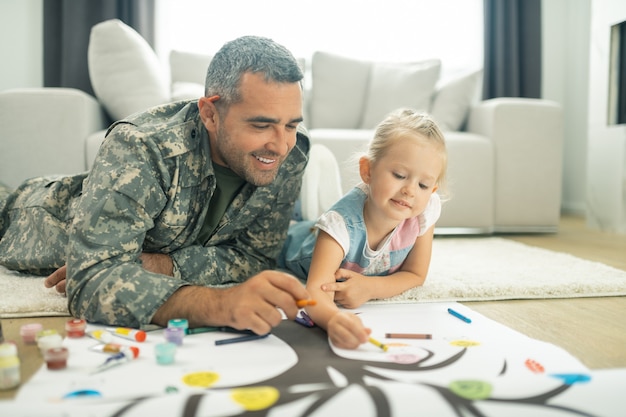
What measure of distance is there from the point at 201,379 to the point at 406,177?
684 mm

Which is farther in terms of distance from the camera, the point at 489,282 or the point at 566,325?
the point at 489,282

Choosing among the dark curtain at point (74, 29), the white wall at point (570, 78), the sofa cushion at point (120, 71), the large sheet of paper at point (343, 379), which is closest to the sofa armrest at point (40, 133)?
the sofa cushion at point (120, 71)

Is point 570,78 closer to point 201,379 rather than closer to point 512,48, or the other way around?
point 512,48

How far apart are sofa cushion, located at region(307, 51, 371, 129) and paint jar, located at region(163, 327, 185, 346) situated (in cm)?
240

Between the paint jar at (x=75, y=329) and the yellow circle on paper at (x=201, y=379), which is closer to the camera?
the yellow circle on paper at (x=201, y=379)

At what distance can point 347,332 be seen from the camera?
1012 mm

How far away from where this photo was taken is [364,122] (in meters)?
3.33

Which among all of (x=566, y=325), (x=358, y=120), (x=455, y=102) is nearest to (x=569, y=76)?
(x=455, y=102)

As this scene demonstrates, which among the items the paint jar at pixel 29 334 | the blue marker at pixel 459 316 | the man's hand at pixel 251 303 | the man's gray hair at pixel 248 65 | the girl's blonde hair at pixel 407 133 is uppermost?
the man's gray hair at pixel 248 65

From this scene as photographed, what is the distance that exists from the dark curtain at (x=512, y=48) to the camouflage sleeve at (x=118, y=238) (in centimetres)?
333

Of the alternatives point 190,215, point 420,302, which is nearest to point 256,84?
point 190,215

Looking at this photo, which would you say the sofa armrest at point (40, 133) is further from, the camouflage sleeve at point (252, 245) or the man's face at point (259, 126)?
the man's face at point (259, 126)

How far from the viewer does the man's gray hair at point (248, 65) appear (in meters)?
1.25

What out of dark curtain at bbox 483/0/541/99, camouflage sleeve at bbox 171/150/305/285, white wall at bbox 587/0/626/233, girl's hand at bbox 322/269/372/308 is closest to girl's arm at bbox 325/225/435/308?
girl's hand at bbox 322/269/372/308
